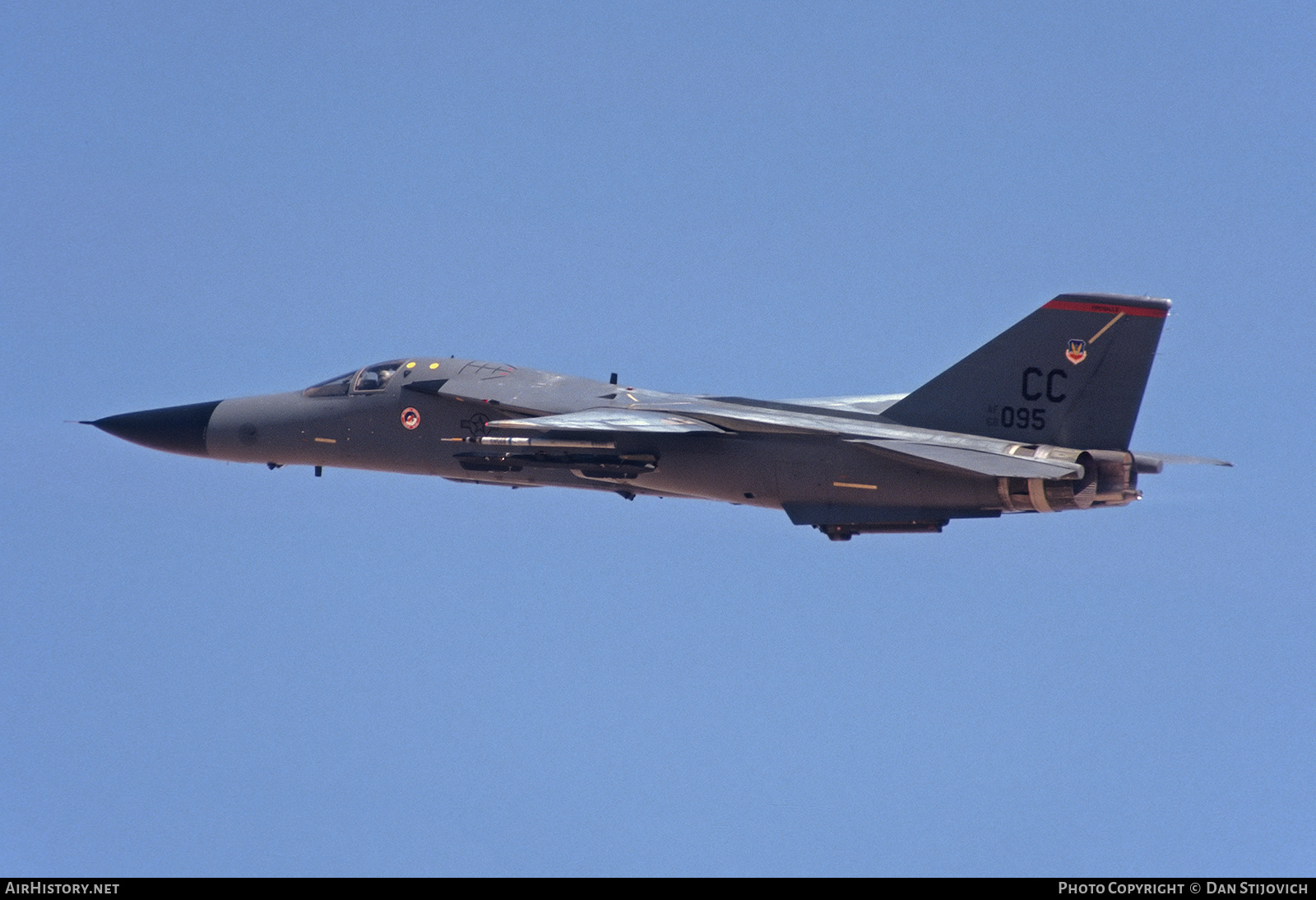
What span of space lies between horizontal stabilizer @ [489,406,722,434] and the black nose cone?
569 cm

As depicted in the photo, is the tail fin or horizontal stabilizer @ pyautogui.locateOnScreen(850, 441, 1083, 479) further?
the tail fin

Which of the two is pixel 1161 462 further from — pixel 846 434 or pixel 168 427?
pixel 168 427

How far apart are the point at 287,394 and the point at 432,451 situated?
270cm

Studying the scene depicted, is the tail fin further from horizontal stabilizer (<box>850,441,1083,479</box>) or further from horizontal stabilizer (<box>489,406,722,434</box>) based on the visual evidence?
horizontal stabilizer (<box>489,406,722,434</box>)

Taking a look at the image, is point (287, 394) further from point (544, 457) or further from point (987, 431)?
point (987, 431)

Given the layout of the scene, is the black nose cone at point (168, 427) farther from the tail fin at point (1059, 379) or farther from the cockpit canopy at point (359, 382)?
the tail fin at point (1059, 379)

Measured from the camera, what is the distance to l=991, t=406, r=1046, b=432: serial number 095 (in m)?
28.0

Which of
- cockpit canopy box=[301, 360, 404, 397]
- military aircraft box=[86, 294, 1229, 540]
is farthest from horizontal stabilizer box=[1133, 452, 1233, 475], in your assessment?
cockpit canopy box=[301, 360, 404, 397]

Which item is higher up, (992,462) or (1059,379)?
(1059,379)

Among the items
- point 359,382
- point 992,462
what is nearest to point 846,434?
point 992,462

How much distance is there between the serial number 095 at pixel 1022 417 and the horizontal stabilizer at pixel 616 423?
3.53 m

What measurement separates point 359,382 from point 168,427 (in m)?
3.15

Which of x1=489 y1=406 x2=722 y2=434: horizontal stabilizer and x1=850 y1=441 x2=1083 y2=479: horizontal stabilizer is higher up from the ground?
x1=489 y1=406 x2=722 y2=434: horizontal stabilizer

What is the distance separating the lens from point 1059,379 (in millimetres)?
27969
